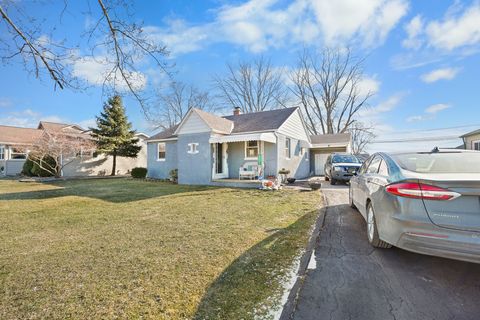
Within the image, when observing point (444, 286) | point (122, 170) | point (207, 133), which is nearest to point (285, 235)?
point (444, 286)

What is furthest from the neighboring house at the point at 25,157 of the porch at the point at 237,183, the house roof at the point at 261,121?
the porch at the point at 237,183

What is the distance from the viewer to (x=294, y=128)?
17641 mm

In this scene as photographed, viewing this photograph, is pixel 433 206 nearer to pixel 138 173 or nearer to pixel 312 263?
pixel 312 263

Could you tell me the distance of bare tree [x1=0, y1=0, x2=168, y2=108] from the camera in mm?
4266

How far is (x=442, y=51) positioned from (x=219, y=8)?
15821mm

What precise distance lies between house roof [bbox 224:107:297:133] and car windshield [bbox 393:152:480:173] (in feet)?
35.5

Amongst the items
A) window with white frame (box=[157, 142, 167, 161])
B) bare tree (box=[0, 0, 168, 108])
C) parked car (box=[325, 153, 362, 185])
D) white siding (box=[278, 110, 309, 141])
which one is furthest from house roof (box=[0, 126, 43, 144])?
parked car (box=[325, 153, 362, 185])

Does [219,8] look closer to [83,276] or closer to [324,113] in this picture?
[83,276]

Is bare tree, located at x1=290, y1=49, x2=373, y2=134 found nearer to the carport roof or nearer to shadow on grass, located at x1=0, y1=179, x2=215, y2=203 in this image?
the carport roof

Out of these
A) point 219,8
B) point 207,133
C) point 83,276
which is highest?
point 219,8

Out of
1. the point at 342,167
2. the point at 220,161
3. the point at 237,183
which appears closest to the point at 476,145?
the point at 342,167

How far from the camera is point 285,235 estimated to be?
489 centimetres

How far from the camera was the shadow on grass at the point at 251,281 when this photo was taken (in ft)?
7.91

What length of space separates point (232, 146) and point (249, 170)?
84.3 inches
